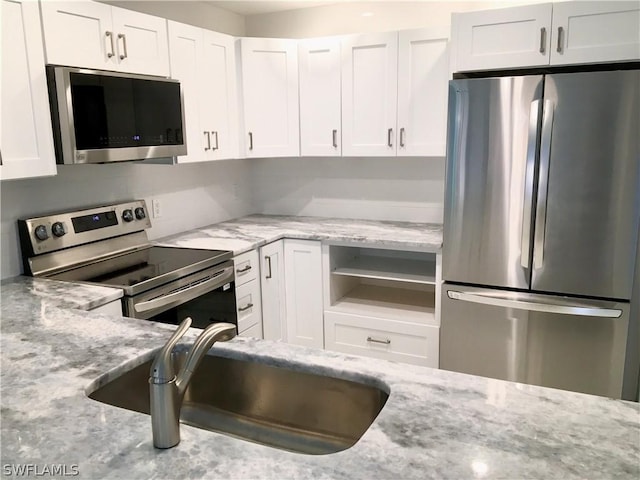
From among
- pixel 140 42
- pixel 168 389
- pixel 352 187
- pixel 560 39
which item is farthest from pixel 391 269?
pixel 168 389

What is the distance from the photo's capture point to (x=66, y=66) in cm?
210

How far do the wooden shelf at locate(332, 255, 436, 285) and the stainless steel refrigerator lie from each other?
373mm

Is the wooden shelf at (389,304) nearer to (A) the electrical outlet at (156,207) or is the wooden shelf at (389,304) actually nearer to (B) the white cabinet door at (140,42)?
(A) the electrical outlet at (156,207)

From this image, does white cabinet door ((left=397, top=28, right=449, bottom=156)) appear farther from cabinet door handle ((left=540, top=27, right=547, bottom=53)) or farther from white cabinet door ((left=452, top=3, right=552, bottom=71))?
cabinet door handle ((left=540, top=27, right=547, bottom=53))

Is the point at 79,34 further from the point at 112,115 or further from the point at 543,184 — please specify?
the point at 543,184

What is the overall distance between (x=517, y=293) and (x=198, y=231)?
200cm

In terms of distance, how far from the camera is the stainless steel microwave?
2.07m

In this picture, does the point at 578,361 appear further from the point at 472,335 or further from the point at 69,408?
the point at 69,408

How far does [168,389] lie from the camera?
3.11 ft

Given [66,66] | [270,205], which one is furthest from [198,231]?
[66,66]

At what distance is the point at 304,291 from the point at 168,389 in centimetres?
228

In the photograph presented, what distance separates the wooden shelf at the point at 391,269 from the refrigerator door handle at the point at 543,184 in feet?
2.12

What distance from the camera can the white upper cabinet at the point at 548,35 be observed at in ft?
7.59

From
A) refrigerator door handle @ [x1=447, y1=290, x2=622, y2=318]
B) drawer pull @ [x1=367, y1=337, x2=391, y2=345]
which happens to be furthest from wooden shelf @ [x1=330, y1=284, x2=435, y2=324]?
refrigerator door handle @ [x1=447, y1=290, x2=622, y2=318]
